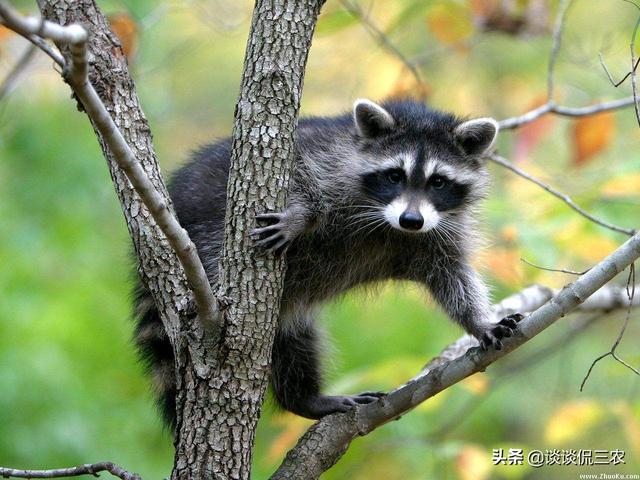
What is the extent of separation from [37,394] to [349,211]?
2.00 meters

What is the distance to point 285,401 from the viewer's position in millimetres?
3945

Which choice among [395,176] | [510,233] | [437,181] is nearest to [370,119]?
[395,176]

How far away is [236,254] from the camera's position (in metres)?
2.80

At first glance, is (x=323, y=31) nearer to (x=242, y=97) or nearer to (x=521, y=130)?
(x=521, y=130)

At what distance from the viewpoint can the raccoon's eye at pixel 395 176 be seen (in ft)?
12.6

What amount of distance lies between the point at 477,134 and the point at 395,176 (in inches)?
18.7

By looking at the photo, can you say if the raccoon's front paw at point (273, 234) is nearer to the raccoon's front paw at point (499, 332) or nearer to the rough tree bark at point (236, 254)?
the rough tree bark at point (236, 254)

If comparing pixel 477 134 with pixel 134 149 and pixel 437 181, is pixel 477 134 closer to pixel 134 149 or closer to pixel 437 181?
pixel 437 181

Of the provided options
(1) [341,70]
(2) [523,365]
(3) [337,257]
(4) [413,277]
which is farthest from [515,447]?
(1) [341,70]

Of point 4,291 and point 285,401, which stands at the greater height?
point 4,291

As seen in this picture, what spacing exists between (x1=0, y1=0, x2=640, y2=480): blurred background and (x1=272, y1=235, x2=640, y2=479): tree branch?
3.19 feet

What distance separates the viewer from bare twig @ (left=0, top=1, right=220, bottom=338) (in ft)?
5.74

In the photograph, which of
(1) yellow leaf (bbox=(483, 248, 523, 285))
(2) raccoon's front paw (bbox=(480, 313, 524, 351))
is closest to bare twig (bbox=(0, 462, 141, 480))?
(2) raccoon's front paw (bbox=(480, 313, 524, 351))

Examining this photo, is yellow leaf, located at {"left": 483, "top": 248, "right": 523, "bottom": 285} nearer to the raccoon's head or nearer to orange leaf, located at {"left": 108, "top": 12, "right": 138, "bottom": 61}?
the raccoon's head
